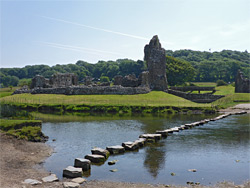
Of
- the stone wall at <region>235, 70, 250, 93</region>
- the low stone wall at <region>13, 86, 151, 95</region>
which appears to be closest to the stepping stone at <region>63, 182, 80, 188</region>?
the low stone wall at <region>13, 86, 151, 95</region>

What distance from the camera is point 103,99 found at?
49.1 meters

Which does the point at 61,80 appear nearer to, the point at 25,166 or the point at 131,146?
the point at 131,146

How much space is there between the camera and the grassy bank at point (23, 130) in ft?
66.2

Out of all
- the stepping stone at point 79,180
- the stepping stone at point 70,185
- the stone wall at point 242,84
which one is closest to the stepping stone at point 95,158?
the stepping stone at point 79,180

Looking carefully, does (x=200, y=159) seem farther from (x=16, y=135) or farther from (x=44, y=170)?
(x=16, y=135)

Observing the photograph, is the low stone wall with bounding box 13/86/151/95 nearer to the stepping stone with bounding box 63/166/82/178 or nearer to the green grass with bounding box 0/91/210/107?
the green grass with bounding box 0/91/210/107

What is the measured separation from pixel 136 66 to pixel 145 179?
125866mm

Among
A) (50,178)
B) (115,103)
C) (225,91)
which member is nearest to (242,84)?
(225,91)

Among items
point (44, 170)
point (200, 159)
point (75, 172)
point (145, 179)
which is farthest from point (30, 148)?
point (200, 159)

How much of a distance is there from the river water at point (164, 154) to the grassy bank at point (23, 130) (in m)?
1.19

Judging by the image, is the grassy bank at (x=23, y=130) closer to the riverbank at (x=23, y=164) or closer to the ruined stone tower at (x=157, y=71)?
the riverbank at (x=23, y=164)

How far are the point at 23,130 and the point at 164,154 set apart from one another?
1075 cm

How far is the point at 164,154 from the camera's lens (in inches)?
692

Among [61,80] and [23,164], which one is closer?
[23,164]
